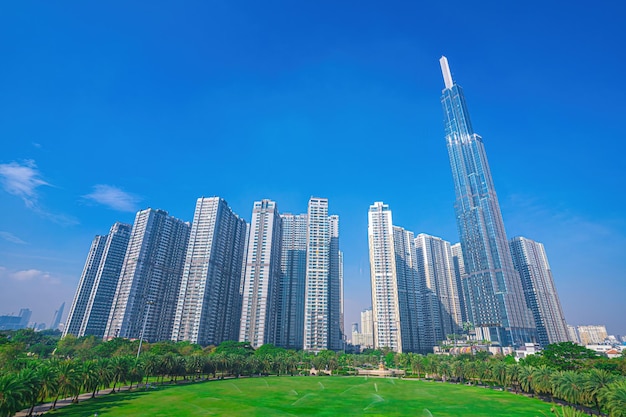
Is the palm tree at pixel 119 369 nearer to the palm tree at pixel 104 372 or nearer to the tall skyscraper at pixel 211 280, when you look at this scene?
the palm tree at pixel 104 372

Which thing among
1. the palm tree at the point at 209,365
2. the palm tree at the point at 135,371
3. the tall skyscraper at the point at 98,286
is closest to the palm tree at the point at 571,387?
the palm tree at the point at 135,371

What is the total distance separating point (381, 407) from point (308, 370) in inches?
2720

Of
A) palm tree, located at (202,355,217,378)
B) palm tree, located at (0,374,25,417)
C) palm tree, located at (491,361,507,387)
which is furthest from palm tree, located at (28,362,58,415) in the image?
palm tree, located at (491,361,507,387)

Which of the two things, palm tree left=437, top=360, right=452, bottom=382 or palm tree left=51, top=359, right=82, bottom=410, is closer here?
palm tree left=51, top=359, right=82, bottom=410

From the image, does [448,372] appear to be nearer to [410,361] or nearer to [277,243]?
[410,361]

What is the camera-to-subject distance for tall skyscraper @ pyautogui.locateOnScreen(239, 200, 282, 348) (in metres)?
156

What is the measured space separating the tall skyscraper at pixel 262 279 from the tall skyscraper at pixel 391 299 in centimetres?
5903


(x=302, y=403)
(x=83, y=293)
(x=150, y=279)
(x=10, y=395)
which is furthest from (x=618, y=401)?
(x=83, y=293)

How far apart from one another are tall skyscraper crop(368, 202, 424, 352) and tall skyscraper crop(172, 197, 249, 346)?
273 feet

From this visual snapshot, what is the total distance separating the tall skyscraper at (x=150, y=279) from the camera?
148625 mm

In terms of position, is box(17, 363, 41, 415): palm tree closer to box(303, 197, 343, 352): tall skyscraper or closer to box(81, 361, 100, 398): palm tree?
box(81, 361, 100, 398): palm tree

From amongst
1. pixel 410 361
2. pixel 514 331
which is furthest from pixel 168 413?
pixel 514 331

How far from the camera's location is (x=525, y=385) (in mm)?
62812

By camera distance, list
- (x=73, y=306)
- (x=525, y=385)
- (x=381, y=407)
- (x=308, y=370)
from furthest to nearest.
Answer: (x=73, y=306) → (x=308, y=370) → (x=525, y=385) → (x=381, y=407)
